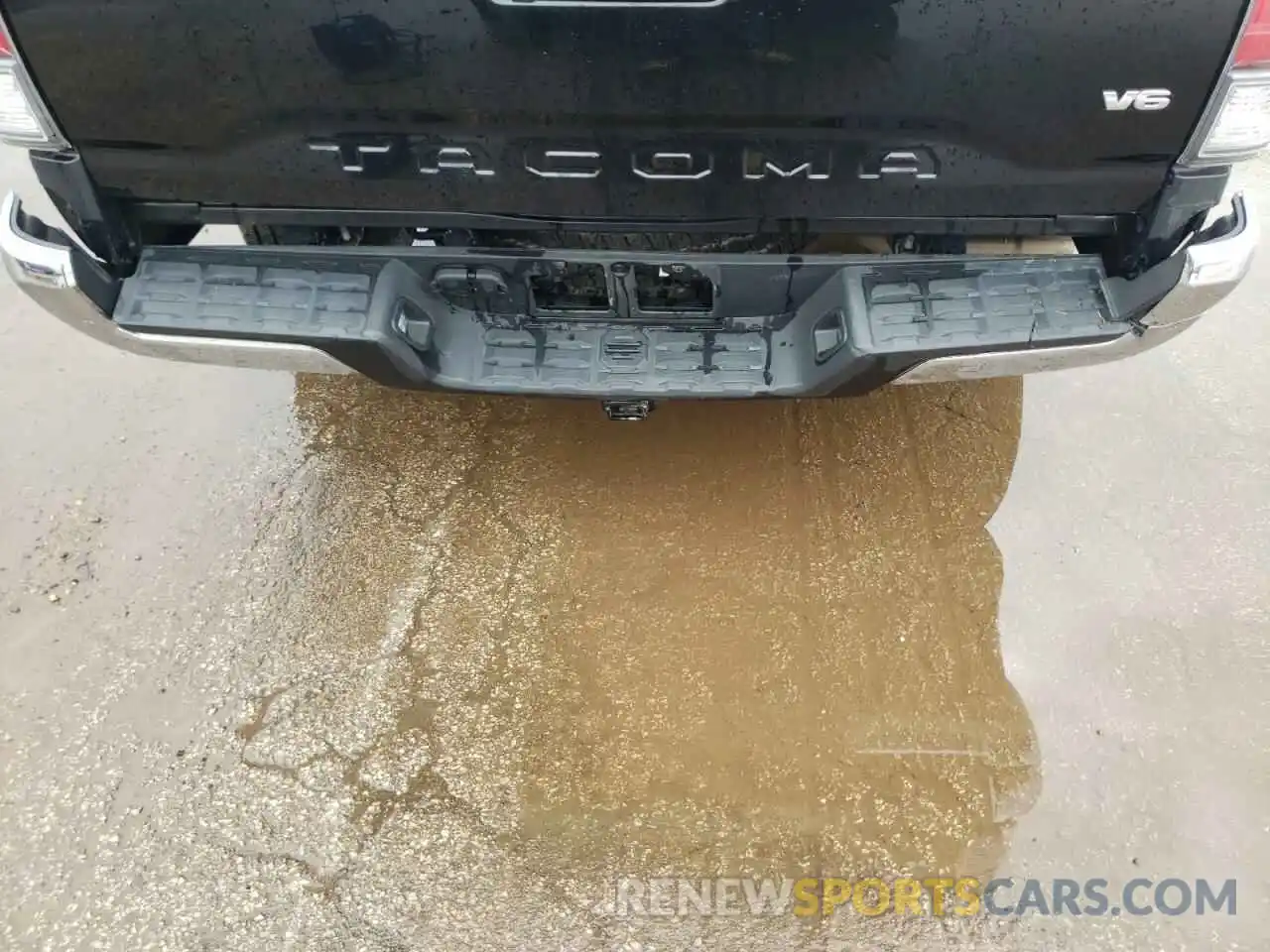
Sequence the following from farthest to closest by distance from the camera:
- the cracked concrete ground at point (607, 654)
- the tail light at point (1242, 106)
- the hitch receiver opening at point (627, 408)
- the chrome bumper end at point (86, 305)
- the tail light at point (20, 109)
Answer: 1. the hitch receiver opening at point (627, 408)
2. the cracked concrete ground at point (607, 654)
3. the chrome bumper end at point (86, 305)
4. the tail light at point (20, 109)
5. the tail light at point (1242, 106)

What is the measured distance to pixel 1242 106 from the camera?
5.76 feet

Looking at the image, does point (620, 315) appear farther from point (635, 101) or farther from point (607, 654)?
point (607, 654)

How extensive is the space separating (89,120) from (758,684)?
80.2 inches

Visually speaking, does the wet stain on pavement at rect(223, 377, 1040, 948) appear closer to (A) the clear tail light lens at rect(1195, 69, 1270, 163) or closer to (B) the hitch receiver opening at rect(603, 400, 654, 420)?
(B) the hitch receiver opening at rect(603, 400, 654, 420)

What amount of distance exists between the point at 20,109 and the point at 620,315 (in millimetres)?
1342

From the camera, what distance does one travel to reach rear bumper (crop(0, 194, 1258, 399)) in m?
1.98

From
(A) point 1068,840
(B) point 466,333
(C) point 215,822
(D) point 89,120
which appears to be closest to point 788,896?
(A) point 1068,840

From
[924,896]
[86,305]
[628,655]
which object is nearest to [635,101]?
[86,305]

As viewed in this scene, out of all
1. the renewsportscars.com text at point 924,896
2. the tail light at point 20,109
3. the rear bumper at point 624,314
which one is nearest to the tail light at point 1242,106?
the rear bumper at point 624,314

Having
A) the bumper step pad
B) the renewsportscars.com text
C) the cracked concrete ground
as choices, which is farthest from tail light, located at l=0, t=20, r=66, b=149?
the renewsportscars.com text

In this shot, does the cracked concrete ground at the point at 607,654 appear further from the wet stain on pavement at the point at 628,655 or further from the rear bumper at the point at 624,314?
the rear bumper at the point at 624,314

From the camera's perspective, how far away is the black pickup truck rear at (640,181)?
170 cm

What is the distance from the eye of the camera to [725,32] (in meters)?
1.68

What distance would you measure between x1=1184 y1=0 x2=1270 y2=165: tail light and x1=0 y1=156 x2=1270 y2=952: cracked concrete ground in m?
1.20
